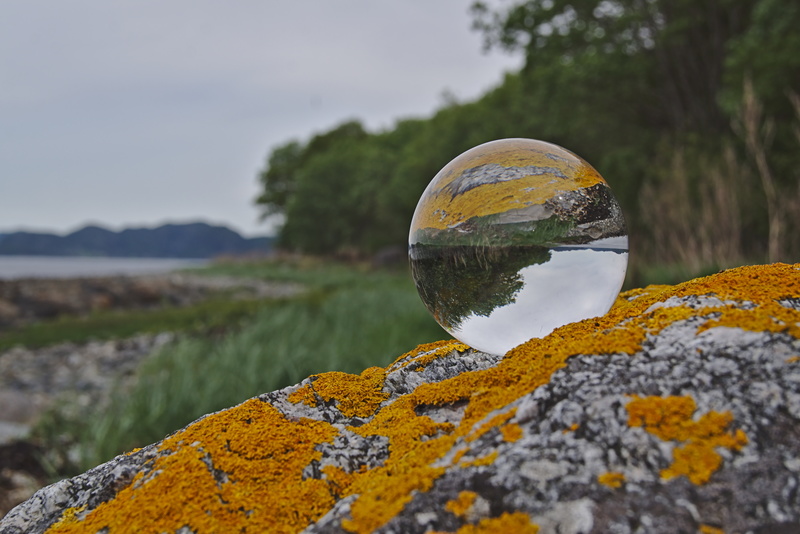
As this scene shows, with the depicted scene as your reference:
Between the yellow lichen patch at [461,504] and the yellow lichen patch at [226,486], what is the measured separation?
333mm

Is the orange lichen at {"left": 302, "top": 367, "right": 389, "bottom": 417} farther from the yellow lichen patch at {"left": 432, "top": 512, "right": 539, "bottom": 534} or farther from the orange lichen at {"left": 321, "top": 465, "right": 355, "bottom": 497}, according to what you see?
the yellow lichen patch at {"left": 432, "top": 512, "right": 539, "bottom": 534}

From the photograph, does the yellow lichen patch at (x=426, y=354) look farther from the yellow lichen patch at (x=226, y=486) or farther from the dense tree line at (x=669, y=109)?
the dense tree line at (x=669, y=109)

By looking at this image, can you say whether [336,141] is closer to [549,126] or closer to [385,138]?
[385,138]

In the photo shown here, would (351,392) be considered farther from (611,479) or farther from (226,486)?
(611,479)

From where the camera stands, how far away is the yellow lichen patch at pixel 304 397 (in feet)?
5.39

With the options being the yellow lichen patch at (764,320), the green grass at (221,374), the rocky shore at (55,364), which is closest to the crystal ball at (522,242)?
the yellow lichen patch at (764,320)

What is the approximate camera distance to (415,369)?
6.16 ft

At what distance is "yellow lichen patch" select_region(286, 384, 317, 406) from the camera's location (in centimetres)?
164

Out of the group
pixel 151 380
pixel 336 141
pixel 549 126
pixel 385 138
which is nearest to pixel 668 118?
pixel 549 126

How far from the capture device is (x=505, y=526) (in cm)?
Result: 102

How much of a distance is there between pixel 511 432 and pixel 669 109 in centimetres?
2139

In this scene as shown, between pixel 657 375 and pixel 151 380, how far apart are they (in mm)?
5865

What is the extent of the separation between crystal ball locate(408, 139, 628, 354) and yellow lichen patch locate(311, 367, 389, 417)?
423 millimetres

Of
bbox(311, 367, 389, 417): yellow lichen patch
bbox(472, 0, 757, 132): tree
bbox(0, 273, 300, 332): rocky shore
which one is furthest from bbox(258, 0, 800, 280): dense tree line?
bbox(0, 273, 300, 332): rocky shore
